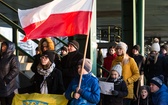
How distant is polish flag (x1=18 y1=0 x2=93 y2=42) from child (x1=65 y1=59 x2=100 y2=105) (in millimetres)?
524

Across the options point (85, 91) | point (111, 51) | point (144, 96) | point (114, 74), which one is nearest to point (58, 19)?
point (85, 91)

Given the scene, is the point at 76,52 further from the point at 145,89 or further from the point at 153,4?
the point at 153,4

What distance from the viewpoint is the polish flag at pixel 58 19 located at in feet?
17.8

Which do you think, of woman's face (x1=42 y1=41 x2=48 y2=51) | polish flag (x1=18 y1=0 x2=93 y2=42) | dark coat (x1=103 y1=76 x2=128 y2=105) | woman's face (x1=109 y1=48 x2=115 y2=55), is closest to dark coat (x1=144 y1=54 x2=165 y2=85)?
woman's face (x1=109 y1=48 x2=115 y2=55)

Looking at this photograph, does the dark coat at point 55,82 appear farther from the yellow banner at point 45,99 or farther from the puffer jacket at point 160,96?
the puffer jacket at point 160,96

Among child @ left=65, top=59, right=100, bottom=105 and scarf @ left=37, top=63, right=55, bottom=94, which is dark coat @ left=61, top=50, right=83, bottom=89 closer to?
scarf @ left=37, top=63, right=55, bottom=94

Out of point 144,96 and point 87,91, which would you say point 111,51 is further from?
point 87,91

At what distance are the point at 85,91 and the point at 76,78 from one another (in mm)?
339

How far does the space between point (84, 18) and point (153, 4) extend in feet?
49.0

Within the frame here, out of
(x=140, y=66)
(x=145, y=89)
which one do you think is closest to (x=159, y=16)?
(x=140, y=66)

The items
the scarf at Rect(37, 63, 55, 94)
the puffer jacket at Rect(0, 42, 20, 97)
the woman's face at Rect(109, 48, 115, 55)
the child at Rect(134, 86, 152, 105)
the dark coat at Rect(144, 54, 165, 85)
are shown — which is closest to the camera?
the scarf at Rect(37, 63, 55, 94)

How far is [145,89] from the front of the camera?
6945 mm

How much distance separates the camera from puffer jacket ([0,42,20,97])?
681cm

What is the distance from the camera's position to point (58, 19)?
552cm
